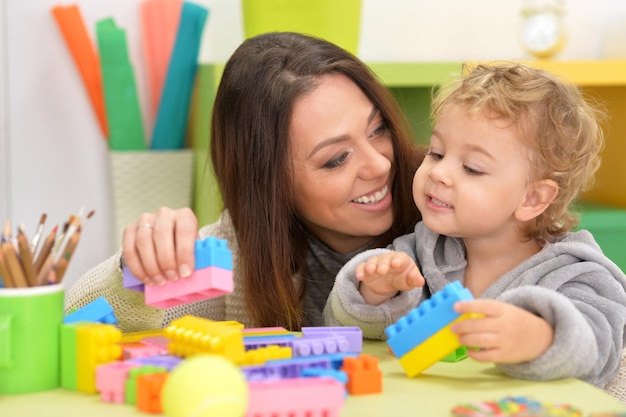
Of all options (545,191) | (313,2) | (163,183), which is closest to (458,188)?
(545,191)

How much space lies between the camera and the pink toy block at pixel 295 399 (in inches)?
27.1

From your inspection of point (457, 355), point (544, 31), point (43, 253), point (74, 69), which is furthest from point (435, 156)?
point (74, 69)

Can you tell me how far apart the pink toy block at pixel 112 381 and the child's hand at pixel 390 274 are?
1.02 ft

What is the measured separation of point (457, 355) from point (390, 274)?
13 cm

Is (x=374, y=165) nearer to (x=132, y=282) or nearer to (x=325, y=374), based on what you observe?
(x=132, y=282)

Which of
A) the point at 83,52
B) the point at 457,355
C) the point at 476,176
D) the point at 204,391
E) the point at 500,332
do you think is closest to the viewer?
the point at 204,391

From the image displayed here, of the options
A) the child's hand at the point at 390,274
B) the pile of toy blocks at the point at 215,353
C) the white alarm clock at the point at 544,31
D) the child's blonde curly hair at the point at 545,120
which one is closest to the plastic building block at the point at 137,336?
the pile of toy blocks at the point at 215,353

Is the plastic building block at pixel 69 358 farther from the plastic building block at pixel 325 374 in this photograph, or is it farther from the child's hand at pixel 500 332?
the child's hand at pixel 500 332

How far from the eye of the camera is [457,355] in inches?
37.5

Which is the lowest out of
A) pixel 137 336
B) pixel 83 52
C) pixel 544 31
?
pixel 137 336

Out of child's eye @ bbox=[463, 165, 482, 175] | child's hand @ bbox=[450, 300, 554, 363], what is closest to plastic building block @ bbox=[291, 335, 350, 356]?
child's hand @ bbox=[450, 300, 554, 363]

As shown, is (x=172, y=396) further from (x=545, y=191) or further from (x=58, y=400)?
(x=545, y=191)

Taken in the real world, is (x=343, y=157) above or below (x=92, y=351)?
above

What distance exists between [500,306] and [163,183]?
163 centimetres
